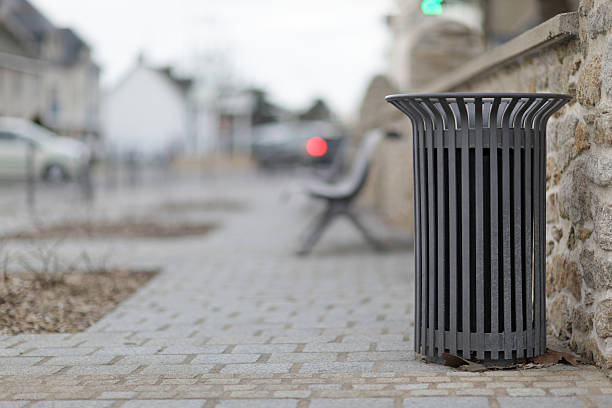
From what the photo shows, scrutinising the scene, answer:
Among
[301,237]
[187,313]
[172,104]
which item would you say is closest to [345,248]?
[301,237]

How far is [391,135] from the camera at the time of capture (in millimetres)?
7773

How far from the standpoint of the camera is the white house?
64188 mm

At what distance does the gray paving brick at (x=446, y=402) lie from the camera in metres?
3.13

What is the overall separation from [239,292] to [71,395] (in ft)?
8.69

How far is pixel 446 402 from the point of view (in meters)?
3.18

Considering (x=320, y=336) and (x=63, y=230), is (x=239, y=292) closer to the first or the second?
(x=320, y=336)

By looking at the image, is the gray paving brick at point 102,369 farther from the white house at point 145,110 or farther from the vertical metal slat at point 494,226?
the white house at point 145,110

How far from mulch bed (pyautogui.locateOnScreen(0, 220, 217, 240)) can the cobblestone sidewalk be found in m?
3.16

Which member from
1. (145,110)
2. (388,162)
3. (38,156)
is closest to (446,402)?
(388,162)

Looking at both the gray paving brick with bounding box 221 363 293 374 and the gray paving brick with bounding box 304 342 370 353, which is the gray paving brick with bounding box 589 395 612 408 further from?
the gray paving brick with bounding box 221 363 293 374

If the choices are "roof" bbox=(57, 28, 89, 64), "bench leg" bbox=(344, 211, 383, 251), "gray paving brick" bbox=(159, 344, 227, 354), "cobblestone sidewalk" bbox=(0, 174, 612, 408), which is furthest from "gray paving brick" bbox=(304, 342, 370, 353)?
"roof" bbox=(57, 28, 89, 64)

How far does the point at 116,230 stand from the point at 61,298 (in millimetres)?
4925

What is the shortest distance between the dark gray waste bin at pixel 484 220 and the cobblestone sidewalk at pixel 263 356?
200 mm

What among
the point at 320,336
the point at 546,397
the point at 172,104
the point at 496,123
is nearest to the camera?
the point at 546,397
